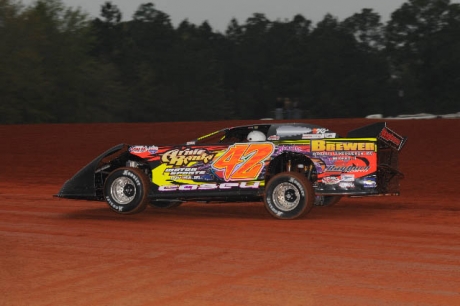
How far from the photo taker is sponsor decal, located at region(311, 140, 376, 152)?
37.5ft

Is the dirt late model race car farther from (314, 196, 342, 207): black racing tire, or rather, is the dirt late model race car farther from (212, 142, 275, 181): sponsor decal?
(314, 196, 342, 207): black racing tire

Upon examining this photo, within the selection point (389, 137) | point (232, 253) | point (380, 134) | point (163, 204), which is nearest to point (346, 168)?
point (380, 134)

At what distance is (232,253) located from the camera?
9109mm

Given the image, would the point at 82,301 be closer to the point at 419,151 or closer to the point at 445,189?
the point at 445,189

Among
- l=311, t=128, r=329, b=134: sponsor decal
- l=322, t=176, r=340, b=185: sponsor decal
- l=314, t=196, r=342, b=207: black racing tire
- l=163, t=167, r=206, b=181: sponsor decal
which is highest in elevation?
l=311, t=128, r=329, b=134: sponsor decal

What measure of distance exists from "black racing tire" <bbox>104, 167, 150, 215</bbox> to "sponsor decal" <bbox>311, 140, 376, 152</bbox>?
277 cm

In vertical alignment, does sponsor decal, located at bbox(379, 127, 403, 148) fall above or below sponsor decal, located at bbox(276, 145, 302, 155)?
above

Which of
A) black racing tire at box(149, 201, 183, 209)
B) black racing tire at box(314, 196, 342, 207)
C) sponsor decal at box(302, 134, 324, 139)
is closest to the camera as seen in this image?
sponsor decal at box(302, 134, 324, 139)

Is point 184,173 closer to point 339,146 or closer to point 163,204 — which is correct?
point 163,204

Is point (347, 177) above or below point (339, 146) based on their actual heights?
below

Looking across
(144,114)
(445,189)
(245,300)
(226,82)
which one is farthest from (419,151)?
(226,82)

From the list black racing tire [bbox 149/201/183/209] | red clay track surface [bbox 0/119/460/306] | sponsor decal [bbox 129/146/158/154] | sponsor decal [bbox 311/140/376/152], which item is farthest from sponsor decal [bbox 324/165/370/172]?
black racing tire [bbox 149/201/183/209]

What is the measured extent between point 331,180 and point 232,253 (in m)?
3.06

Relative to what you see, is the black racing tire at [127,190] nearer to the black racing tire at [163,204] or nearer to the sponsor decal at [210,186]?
the sponsor decal at [210,186]
